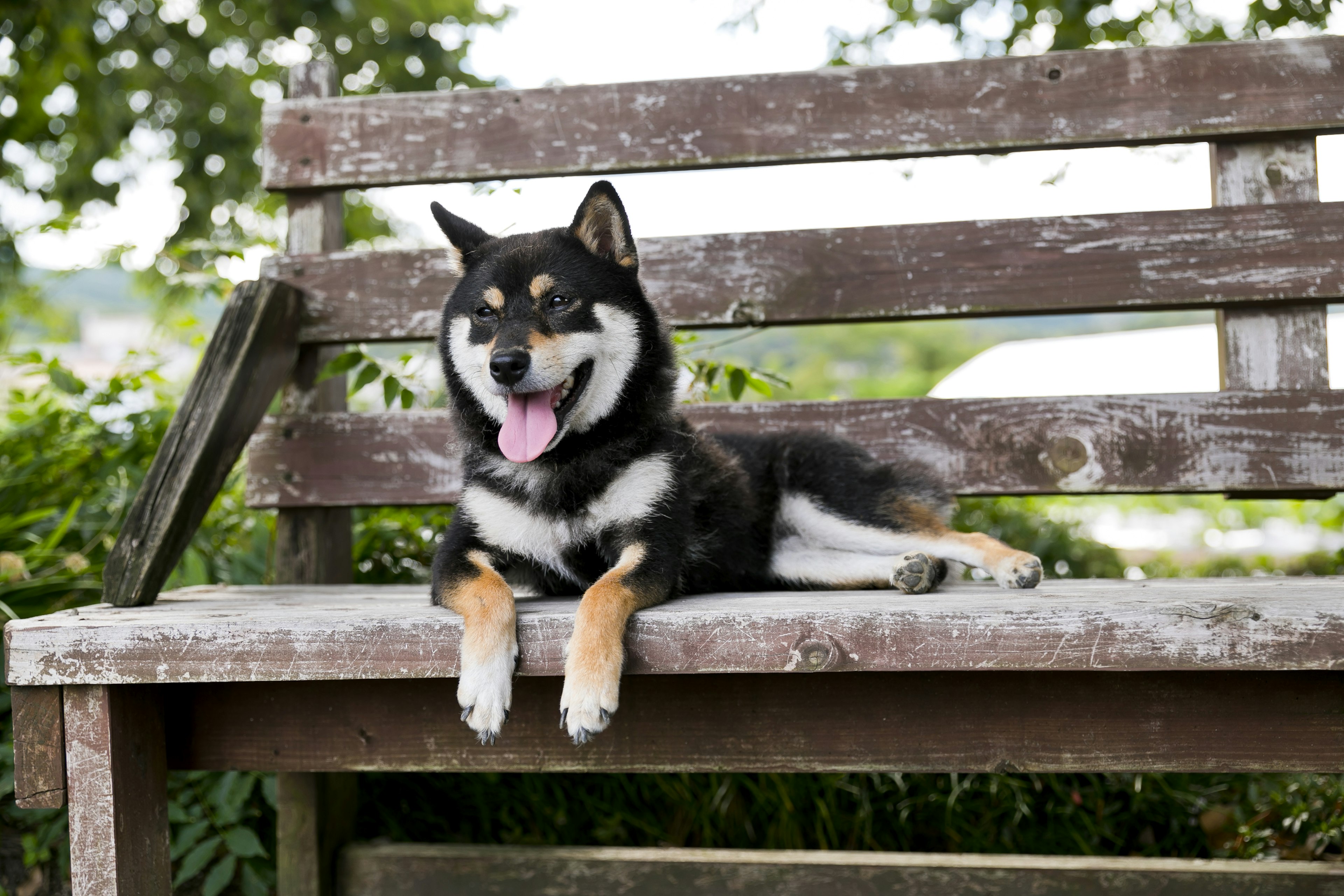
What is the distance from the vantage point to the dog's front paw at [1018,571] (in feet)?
7.07

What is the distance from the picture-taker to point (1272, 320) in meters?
2.80

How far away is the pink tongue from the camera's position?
6.73ft

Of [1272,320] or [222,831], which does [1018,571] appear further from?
[222,831]

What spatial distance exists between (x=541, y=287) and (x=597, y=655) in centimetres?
91

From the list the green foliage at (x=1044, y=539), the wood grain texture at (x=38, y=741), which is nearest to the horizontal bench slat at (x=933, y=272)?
the wood grain texture at (x=38, y=741)

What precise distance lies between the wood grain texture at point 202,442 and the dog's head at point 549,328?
0.62 meters

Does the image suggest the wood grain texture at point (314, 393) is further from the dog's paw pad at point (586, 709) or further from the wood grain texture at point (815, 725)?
the dog's paw pad at point (586, 709)

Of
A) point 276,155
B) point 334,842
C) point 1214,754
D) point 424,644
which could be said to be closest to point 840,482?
point 1214,754

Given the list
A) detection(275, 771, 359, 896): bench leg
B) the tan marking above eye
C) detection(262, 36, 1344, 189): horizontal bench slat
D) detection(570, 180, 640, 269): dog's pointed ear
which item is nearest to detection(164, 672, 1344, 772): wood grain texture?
detection(275, 771, 359, 896): bench leg

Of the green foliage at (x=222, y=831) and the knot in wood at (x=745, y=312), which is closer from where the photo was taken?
the green foliage at (x=222, y=831)

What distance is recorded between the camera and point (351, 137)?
309cm

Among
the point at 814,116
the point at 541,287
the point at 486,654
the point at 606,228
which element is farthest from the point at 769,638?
the point at 814,116

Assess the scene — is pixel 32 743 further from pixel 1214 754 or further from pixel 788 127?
pixel 788 127

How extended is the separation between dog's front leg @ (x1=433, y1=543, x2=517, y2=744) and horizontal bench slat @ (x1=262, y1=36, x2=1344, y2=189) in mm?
1695
